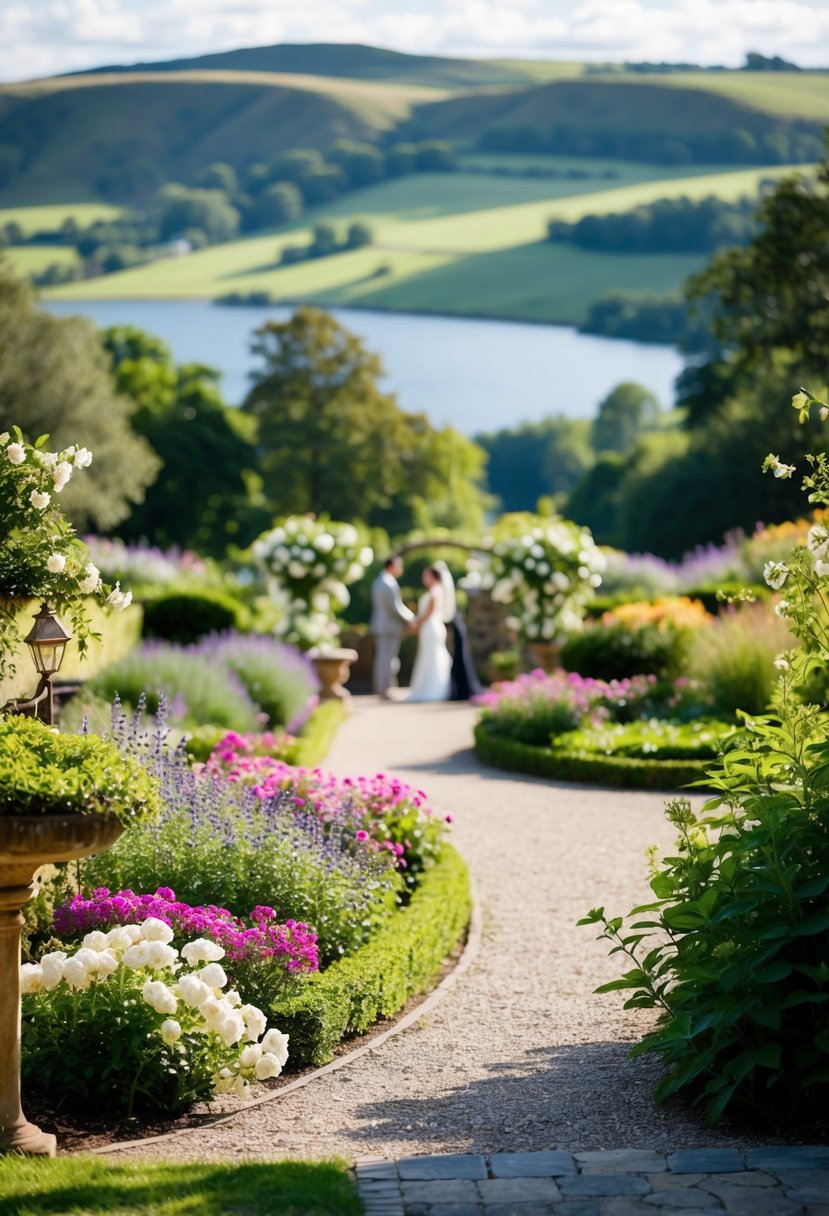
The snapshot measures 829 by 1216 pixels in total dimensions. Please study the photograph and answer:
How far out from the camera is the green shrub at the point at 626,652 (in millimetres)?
13555

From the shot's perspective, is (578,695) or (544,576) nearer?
(578,695)

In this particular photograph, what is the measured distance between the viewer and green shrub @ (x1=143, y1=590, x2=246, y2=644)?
49.3 feet

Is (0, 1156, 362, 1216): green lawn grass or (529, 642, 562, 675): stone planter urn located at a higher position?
(0, 1156, 362, 1216): green lawn grass

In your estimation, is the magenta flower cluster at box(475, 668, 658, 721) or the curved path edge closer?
the curved path edge

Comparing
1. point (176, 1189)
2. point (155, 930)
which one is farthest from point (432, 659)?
point (176, 1189)

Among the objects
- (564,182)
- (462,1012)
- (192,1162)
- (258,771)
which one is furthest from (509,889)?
(564,182)

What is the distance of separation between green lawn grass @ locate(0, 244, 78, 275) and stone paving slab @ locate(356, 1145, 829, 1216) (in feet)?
250

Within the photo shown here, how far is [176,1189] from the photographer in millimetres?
3621

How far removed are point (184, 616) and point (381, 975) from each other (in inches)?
389

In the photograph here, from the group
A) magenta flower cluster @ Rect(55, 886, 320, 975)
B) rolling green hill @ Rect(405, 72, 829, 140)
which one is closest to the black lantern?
magenta flower cluster @ Rect(55, 886, 320, 975)

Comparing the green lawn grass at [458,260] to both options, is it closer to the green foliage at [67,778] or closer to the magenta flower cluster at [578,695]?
the magenta flower cluster at [578,695]

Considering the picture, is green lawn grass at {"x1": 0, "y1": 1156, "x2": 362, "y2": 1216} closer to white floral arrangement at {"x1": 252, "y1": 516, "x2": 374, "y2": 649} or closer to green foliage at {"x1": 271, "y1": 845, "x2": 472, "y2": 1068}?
green foliage at {"x1": 271, "y1": 845, "x2": 472, "y2": 1068}

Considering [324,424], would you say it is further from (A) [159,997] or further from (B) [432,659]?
(A) [159,997]

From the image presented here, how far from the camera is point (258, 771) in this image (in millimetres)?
7852
